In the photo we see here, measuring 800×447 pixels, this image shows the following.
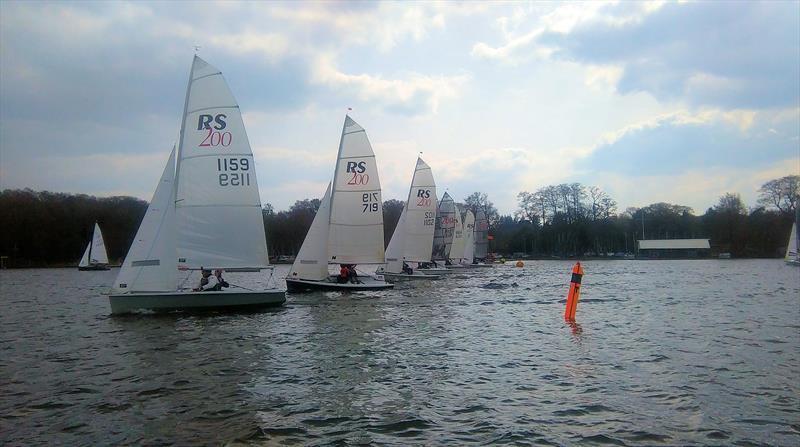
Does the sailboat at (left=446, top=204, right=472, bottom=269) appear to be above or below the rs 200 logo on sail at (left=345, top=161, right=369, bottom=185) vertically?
below

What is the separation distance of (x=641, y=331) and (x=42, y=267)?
9371 centimetres

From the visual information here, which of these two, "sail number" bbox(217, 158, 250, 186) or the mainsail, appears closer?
"sail number" bbox(217, 158, 250, 186)

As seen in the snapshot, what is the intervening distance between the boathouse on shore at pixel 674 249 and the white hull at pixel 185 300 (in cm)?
9410

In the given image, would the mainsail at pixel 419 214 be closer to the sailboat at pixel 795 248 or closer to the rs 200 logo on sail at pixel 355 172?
the rs 200 logo on sail at pixel 355 172

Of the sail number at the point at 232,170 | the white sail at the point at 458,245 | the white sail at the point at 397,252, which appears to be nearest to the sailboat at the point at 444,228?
the white sail at the point at 458,245

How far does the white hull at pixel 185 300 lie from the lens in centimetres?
1747

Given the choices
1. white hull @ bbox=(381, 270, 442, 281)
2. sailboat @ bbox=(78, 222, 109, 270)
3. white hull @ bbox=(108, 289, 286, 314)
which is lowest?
white hull @ bbox=(381, 270, 442, 281)

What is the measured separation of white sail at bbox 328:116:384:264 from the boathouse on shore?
85.1m

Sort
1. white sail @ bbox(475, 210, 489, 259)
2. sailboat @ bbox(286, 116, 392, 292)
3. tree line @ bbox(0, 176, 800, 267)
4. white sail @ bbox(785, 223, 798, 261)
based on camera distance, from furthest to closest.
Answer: tree line @ bbox(0, 176, 800, 267) < white sail @ bbox(475, 210, 489, 259) < white sail @ bbox(785, 223, 798, 261) < sailboat @ bbox(286, 116, 392, 292)

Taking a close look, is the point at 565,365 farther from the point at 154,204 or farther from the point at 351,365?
the point at 154,204

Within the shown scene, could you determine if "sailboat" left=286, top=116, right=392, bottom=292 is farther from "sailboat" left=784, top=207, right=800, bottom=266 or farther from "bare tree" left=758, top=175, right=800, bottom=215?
"bare tree" left=758, top=175, right=800, bottom=215

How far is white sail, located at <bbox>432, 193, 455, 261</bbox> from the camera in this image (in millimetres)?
46969

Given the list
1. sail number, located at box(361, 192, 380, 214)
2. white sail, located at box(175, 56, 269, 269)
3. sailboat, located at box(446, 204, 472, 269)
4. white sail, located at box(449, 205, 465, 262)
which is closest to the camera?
white sail, located at box(175, 56, 269, 269)

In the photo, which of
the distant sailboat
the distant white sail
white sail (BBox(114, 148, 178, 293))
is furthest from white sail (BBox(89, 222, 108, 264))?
white sail (BBox(114, 148, 178, 293))
